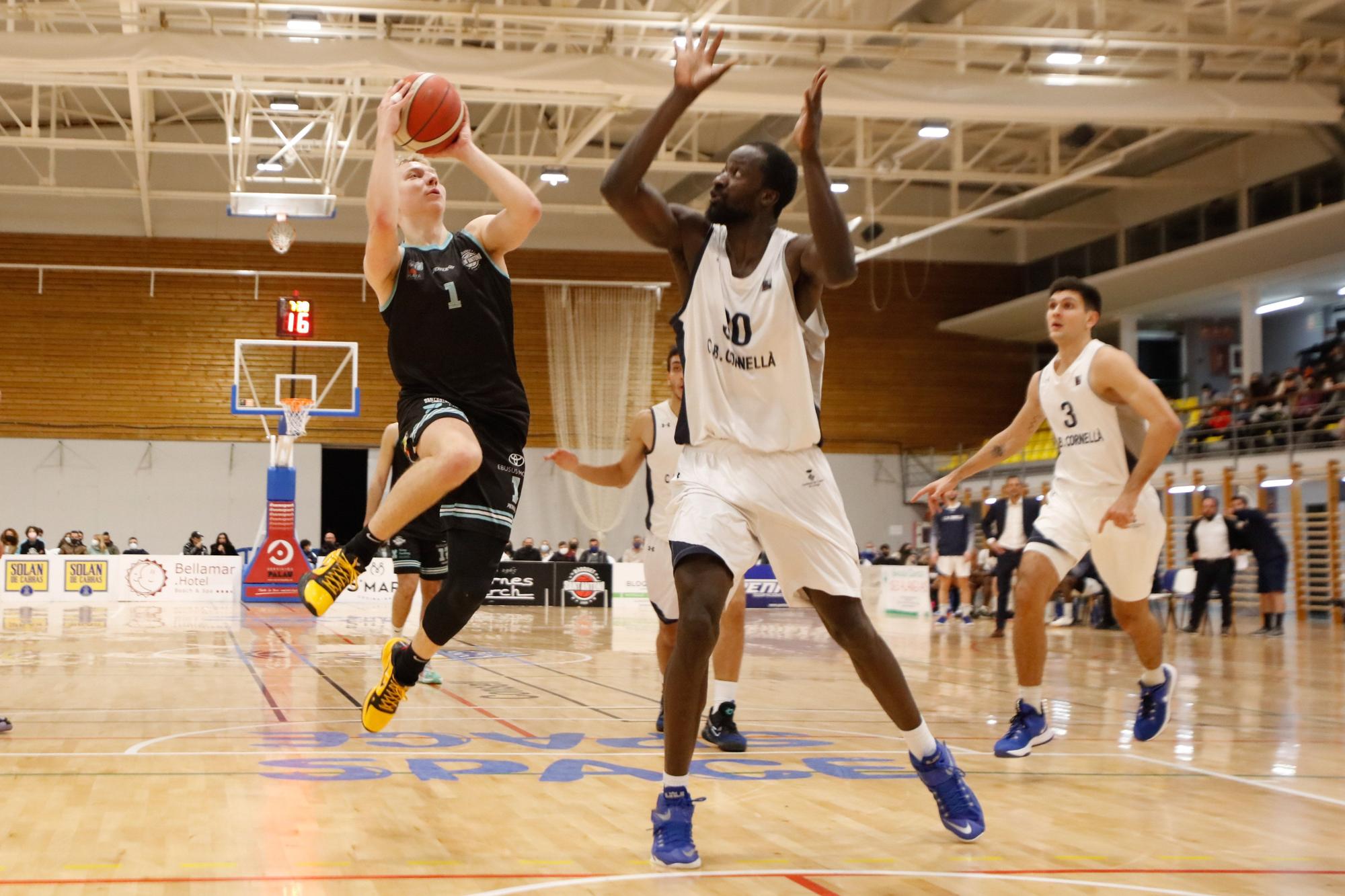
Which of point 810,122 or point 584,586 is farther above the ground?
point 810,122

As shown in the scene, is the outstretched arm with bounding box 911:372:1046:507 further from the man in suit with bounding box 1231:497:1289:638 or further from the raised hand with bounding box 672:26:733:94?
the man in suit with bounding box 1231:497:1289:638

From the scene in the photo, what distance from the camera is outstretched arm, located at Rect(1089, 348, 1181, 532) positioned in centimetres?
542

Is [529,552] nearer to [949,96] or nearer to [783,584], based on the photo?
[949,96]

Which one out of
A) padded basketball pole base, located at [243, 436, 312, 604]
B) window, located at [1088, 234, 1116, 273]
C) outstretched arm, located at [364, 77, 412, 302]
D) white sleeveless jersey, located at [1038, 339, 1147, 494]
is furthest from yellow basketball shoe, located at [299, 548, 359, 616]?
window, located at [1088, 234, 1116, 273]

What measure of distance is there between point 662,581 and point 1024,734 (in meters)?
1.75

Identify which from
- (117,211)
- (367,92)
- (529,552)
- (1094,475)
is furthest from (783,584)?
(117,211)

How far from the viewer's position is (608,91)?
17547 millimetres

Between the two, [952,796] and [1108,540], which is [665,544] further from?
[952,796]

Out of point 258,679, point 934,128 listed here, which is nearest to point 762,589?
point 934,128

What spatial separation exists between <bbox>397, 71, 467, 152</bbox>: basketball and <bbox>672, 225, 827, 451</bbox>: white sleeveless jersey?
1340 millimetres

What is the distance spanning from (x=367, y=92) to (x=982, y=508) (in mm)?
16893

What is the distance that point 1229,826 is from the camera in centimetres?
405

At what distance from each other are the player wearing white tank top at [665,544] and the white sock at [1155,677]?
188cm

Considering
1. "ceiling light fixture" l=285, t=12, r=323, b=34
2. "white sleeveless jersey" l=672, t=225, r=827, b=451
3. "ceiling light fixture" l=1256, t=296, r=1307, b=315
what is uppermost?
"ceiling light fixture" l=285, t=12, r=323, b=34
